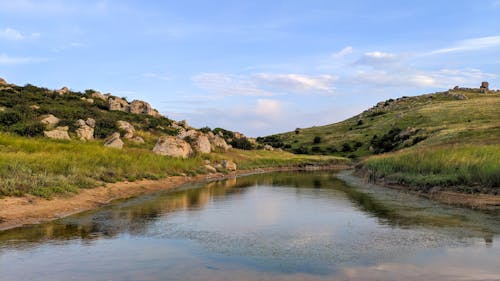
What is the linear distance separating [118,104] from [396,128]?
233 feet

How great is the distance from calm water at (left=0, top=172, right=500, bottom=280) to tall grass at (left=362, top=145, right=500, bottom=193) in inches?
156

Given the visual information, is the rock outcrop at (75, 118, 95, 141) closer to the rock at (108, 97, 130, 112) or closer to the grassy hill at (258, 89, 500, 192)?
the rock at (108, 97, 130, 112)

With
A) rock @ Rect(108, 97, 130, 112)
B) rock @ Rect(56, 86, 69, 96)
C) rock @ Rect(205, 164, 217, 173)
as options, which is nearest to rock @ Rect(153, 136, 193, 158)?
rock @ Rect(205, 164, 217, 173)

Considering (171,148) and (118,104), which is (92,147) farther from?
(118,104)

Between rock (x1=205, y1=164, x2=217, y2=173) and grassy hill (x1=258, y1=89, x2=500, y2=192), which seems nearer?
grassy hill (x1=258, y1=89, x2=500, y2=192)

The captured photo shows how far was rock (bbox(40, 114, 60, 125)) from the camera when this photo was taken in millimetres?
48100

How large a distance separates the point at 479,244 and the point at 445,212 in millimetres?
6418

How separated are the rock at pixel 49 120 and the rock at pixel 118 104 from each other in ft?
75.7

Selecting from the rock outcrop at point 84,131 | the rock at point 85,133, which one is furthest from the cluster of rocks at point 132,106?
the rock at point 85,133

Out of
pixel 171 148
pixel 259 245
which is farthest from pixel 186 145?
pixel 259 245

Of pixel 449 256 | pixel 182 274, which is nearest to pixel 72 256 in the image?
pixel 182 274

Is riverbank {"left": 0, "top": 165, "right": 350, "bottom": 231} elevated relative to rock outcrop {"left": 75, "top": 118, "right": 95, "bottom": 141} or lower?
lower

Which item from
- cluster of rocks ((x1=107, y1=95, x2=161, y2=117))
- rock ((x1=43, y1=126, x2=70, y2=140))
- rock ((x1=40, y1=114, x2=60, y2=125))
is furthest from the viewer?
cluster of rocks ((x1=107, y1=95, x2=161, y2=117))

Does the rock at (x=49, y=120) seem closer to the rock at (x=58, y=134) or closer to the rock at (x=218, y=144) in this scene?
the rock at (x=58, y=134)
